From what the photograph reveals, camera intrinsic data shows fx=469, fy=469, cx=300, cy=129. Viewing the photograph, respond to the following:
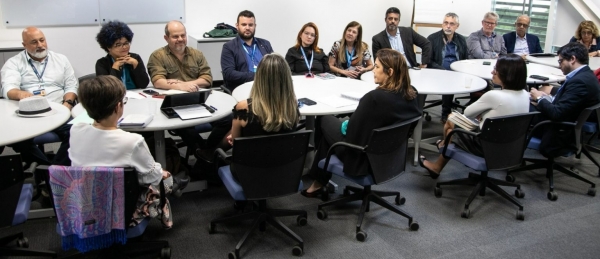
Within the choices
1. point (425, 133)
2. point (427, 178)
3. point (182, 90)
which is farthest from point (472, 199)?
point (182, 90)

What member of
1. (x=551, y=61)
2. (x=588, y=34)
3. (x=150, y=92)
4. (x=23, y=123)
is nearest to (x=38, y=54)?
(x=150, y=92)

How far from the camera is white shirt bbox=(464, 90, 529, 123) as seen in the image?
317cm

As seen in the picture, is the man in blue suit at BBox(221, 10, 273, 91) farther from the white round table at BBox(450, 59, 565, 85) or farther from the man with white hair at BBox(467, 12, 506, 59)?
the man with white hair at BBox(467, 12, 506, 59)

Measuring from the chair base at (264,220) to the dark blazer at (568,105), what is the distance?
196 cm

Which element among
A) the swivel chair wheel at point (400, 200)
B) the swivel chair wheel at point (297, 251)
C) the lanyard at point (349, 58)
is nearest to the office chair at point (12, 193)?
the swivel chair wheel at point (297, 251)

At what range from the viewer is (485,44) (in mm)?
5922

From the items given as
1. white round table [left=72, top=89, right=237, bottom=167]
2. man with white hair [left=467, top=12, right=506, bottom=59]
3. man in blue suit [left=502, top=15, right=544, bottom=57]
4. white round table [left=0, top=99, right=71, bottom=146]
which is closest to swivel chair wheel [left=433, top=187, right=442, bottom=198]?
white round table [left=72, top=89, right=237, bottom=167]

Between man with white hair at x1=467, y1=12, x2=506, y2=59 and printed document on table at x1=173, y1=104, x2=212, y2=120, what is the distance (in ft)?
13.2

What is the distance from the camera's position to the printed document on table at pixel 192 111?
2.89 meters

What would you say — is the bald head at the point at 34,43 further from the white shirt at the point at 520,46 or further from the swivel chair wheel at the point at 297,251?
the white shirt at the point at 520,46

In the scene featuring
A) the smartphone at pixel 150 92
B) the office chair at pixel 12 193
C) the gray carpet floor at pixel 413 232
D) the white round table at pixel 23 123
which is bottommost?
the gray carpet floor at pixel 413 232

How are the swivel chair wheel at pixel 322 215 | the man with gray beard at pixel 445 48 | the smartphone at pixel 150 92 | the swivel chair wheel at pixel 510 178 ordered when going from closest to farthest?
1. the swivel chair wheel at pixel 322 215
2. the smartphone at pixel 150 92
3. the swivel chair wheel at pixel 510 178
4. the man with gray beard at pixel 445 48

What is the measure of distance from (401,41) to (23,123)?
413 centimetres

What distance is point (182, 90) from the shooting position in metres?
3.75
